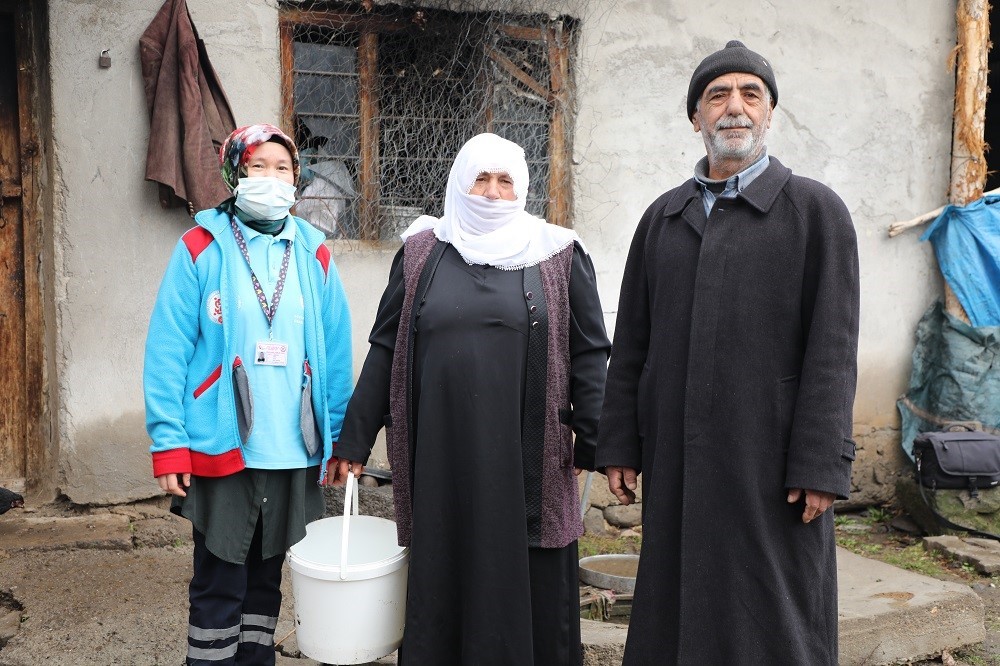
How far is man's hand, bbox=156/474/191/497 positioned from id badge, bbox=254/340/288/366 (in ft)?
1.25

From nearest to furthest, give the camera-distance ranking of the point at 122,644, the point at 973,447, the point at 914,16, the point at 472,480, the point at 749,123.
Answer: the point at 749,123
the point at 472,480
the point at 122,644
the point at 973,447
the point at 914,16

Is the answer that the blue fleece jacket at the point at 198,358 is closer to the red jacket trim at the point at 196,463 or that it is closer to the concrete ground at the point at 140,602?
the red jacket trim at the point at 196,463

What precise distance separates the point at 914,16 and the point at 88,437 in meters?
5.37

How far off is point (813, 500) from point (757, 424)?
0.73ft

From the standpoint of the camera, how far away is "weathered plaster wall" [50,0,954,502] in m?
4.32

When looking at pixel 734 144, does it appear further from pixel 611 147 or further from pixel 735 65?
pixel 611 147

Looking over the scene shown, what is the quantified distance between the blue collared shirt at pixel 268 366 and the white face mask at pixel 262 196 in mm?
63

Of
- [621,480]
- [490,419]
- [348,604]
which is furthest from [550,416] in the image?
[348,604]

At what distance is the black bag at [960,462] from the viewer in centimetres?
532

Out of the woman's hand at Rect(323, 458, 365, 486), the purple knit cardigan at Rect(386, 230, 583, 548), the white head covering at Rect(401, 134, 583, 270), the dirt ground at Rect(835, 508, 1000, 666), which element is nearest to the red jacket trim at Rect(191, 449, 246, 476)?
the woman's hand at Rect(323, 458, 365, 486)

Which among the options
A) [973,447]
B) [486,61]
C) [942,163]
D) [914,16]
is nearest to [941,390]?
[973,447]

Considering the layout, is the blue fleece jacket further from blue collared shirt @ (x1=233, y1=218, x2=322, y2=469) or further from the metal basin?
the metal basin

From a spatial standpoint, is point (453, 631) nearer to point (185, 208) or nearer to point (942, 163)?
point (185, 208)

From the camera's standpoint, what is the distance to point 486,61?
493 cm
